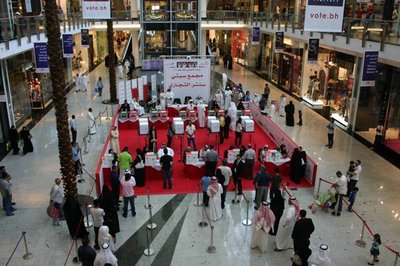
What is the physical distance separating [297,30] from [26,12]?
1519 centimetres

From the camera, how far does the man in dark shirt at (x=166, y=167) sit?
1265cm

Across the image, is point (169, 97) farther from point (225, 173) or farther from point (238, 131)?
point (225, 173)

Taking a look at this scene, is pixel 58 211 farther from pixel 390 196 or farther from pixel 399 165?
pixel 399 165

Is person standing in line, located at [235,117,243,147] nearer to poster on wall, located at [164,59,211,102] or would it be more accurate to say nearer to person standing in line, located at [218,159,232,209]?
person standing in line, located at [218,159,232,209]

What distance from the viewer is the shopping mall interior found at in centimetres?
1010

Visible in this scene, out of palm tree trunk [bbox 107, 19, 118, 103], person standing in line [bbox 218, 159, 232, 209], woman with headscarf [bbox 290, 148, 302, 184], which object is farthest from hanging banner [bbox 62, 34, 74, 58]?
woman with headscarf [bbox 290, 148, 302, 184]

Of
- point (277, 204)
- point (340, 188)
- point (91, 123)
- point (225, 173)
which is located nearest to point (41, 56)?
point (91, 123)

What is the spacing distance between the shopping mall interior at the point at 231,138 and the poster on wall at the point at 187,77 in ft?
5.54

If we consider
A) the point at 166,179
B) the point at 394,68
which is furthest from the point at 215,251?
the point at 394,68

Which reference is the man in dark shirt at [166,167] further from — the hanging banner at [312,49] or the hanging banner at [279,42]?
the hanging banner at [279,42]

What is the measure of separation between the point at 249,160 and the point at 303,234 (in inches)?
188

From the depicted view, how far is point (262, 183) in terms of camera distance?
11.3 metres

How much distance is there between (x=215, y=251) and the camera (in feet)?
32.3

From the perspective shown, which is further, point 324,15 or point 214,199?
point 324,15
